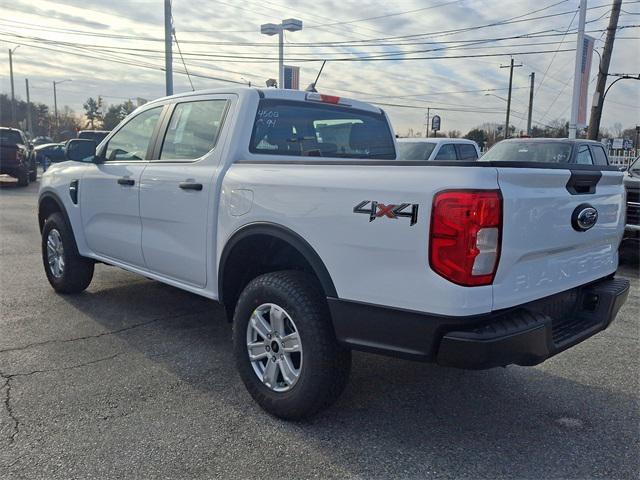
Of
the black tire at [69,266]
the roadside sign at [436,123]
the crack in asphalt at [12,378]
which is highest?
the roadside sign at [436,123]

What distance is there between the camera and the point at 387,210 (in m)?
2.54

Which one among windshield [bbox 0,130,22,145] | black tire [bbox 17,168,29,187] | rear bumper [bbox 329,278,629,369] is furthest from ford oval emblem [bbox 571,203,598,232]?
black tire [bbox 17,168,29,187]

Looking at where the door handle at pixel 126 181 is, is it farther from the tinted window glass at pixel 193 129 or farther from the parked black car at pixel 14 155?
the parked black car at pixel 14 155

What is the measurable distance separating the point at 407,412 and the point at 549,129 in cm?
7053

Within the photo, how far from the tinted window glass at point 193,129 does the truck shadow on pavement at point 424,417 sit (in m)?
1.50

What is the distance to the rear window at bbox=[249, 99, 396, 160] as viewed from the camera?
3846mm

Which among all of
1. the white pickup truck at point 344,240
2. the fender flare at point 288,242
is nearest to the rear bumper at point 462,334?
the white pickup truck at point 344,240

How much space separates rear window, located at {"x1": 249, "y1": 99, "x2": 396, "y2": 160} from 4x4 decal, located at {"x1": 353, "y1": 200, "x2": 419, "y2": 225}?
4.38 ft

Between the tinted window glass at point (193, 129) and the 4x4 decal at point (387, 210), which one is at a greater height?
the tinted window glass at point (193, 129)

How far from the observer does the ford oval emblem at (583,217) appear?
2838mm

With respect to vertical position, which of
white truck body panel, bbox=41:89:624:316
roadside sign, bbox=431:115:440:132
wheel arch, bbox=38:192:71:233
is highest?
roadside sign, bbox=431:115:440:132

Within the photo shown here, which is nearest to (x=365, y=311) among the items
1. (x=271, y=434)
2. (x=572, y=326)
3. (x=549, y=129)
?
(x=271, y=434)

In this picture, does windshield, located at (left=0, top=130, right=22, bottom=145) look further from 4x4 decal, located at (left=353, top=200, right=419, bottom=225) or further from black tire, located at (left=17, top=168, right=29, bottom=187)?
4x4 decal, located at (left=353, top=200, right=419, bottom=225)

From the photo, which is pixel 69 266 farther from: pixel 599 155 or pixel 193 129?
pixel 599 155
